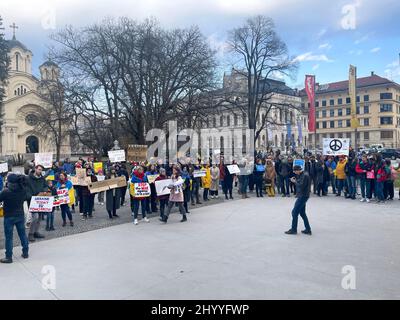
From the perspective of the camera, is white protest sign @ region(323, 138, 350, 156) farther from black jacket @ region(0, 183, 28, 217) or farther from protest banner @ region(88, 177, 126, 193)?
black jacket @ region(0, 183, 28, 217)

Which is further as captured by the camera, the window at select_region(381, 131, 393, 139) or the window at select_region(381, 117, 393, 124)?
the window at select_region(381, 131, 393, 139)

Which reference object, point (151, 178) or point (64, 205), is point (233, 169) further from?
point (64, 205)

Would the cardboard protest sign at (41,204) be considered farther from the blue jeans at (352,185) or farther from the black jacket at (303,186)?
the blue jeans at (352,185)

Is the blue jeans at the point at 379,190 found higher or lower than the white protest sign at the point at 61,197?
lower

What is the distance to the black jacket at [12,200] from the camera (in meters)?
7.59

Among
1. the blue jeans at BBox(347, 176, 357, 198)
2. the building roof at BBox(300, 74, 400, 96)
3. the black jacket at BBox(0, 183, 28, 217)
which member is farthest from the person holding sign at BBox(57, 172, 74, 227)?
the building roof at BBox(300, 74, 400, 96)

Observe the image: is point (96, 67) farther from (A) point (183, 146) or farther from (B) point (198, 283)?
(B) point (198, 283)

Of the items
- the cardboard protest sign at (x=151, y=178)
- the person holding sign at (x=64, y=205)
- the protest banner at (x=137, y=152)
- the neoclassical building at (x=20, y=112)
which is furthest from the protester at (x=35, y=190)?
the neoclassical building at (x=20, y=112)

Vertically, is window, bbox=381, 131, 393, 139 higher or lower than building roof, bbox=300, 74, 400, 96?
lower

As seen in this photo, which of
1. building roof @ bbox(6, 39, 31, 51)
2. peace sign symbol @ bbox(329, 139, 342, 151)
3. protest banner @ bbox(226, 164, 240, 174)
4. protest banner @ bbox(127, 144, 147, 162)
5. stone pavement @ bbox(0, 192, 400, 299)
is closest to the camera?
stone pavement @ bbox(0, 192, 400, 299)

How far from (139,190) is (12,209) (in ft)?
14.9

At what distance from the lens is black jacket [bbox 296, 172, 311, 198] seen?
953cm

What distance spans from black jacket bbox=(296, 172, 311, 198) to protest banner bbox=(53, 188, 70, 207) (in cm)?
720
